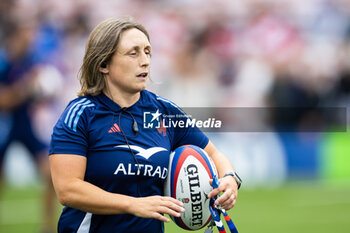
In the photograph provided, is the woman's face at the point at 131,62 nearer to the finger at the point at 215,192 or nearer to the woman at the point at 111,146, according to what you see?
the woman at the point at 111,146

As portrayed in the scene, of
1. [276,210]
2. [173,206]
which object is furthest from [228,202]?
[276,210]

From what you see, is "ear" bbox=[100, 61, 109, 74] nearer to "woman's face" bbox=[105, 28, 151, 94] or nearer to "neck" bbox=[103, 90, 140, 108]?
"woman's face" bbox=[105, 28, 151, 94]

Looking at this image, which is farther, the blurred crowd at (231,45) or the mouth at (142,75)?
the blurred crowd at (231,45)

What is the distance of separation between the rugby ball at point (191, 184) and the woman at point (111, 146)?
0.08 meters

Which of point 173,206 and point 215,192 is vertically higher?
point 215,192

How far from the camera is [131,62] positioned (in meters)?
3.63

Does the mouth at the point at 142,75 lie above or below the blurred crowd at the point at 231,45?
below

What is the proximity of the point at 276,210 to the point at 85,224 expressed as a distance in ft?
20.3

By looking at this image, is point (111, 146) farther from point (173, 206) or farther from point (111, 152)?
point (173, 206)

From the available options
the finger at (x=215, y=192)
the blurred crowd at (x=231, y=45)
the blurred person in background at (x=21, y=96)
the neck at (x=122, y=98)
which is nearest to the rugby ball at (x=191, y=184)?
the finger at (x=215, y=192)

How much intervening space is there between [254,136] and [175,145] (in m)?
7.72

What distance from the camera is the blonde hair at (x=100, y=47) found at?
11.8 ft

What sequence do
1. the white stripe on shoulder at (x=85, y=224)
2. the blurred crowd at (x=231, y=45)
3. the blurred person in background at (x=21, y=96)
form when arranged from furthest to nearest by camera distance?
the blurred crowd at (x=231, y=45), the blurred person in background at (x=21, y=96), the white stripe on shoulder at (x=85, y=224)

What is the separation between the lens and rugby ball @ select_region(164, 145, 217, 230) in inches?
146
